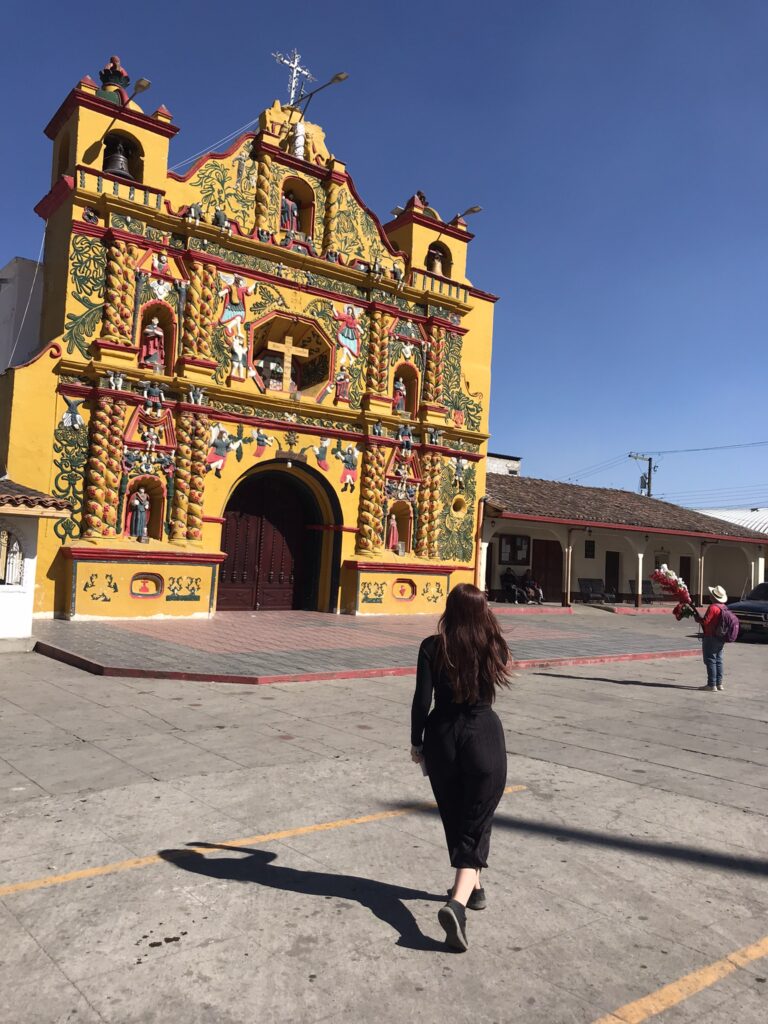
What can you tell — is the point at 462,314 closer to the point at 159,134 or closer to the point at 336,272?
the point at 336,272

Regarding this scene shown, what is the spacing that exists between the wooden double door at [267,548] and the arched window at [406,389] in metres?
3.70

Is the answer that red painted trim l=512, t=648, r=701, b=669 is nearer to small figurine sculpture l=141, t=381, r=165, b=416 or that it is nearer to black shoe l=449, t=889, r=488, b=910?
black shoe l=449, t=889, r=488, b=910

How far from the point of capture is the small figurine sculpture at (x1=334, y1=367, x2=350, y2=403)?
65.9 ft

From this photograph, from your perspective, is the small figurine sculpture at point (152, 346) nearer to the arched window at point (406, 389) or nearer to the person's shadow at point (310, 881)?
the arched window at point (406, 389)

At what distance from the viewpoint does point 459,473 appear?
22609mm

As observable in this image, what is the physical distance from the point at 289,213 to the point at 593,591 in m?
17.4

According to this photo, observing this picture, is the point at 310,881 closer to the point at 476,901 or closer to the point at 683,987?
the point at 476,901

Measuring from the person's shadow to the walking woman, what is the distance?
30 cm

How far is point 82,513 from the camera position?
1625cm

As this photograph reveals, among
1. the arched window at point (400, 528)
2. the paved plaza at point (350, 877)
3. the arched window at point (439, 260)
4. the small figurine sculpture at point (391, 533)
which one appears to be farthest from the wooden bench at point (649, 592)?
the paved plaza at point (350, 877)

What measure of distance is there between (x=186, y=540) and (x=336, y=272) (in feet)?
25.4

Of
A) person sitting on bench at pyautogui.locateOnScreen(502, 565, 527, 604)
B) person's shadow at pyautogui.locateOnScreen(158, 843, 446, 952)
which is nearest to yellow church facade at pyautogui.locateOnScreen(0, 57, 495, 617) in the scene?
person sitting on bench at pyautogui.locateOnScreen(502, 565, 527, 604)

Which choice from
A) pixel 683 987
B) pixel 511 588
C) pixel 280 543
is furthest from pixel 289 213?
pixel 683 987

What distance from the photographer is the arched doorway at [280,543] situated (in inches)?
762
